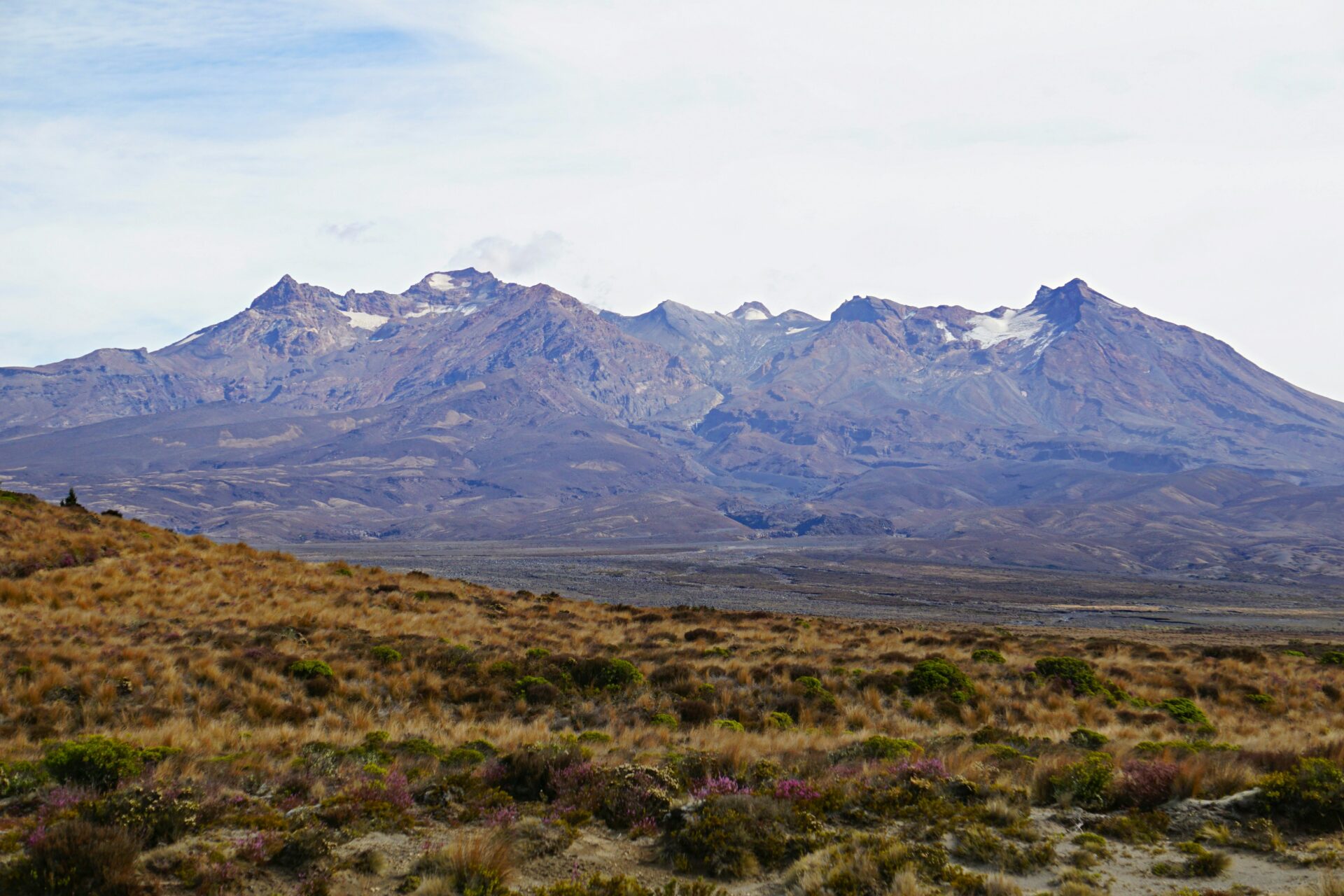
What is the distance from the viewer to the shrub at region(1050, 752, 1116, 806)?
1054cm

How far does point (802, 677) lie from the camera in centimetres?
1989

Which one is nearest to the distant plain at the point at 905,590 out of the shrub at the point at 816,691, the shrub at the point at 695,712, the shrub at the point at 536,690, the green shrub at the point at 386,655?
the shrub at the point at 816,691

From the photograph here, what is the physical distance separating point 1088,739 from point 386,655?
1399 cm

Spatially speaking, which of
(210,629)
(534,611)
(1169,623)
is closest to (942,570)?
(1169,623)

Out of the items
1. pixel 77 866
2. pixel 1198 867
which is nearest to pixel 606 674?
pixel 77 866

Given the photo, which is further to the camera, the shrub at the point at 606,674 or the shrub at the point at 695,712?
the shrub at the point at 606,674

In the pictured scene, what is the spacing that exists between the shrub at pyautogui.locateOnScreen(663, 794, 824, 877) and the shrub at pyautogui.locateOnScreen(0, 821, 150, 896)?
490cm

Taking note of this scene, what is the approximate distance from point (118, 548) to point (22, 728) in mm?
18442

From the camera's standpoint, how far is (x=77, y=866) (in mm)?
7297

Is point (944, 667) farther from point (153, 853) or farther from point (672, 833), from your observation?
point (153, 853)

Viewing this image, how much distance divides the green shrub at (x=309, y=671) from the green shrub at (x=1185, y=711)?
57.4 ft

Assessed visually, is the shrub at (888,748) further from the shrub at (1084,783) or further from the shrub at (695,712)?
the shrub at (695,712)

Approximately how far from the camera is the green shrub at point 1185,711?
18250mm

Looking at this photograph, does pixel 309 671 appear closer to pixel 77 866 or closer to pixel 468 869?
pixel 77 866
